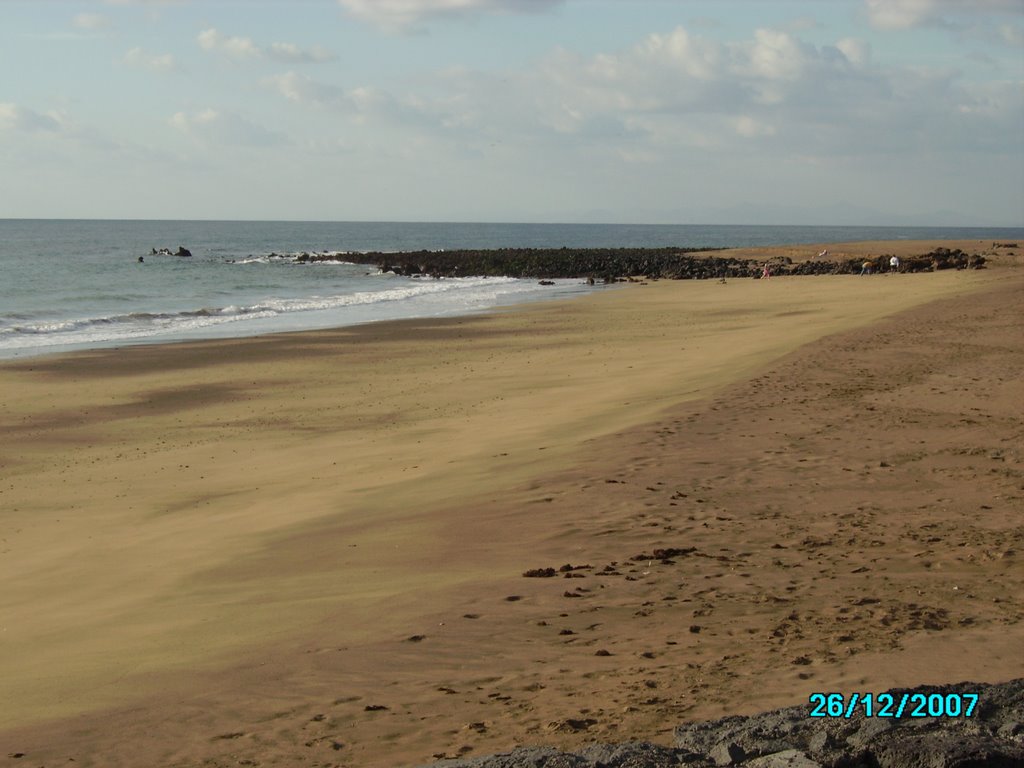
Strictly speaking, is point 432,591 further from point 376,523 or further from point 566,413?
point 566,413

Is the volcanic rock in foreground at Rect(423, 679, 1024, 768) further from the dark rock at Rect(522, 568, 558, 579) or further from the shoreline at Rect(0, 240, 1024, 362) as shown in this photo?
the shoreline at Rect(0, 240, 1024, 362)

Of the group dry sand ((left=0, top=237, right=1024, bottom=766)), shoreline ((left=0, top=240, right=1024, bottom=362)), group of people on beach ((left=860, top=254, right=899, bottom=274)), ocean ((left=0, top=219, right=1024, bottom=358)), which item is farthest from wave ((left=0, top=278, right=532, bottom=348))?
group of people on beach ((left=860, top=254, right=899, bottom=274))

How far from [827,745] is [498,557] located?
4.02m

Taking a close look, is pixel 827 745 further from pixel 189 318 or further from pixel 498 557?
pixel 189 318

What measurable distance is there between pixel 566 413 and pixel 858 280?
1211 inches

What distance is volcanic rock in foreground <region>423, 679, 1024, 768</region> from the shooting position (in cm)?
358

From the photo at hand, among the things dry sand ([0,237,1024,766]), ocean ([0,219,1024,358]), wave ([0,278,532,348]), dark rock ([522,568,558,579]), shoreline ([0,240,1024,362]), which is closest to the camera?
dry sand ([0,237,1024,766])

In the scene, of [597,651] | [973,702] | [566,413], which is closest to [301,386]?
[566,413]

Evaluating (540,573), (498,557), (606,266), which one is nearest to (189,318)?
(498,557)

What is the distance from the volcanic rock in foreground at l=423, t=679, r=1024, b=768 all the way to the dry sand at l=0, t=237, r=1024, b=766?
704mm

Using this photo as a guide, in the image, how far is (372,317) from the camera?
34.7m

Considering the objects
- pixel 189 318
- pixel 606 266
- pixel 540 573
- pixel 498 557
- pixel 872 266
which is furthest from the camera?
pixel 606 266

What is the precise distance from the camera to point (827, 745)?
372cm

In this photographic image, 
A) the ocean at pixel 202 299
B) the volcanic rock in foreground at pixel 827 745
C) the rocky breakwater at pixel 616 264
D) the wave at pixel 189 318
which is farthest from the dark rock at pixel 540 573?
the rocky breakwater at pixel 616 264
